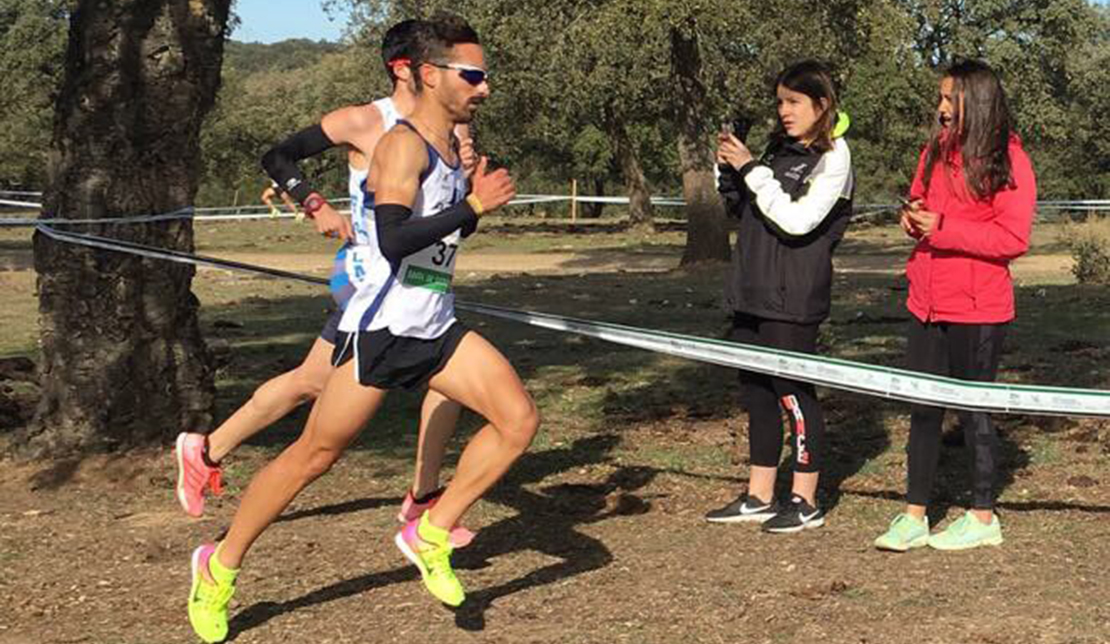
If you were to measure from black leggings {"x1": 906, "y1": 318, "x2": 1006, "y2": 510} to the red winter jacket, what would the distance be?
72 millimetres

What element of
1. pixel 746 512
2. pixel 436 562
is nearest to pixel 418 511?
pixel 436 562

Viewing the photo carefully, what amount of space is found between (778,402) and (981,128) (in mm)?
1468

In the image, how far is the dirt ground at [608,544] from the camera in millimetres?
4805

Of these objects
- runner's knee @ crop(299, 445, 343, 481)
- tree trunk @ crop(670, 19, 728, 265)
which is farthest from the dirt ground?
tree trunk @ crop(670, 19, 728, 265)

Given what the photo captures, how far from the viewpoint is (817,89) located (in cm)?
574

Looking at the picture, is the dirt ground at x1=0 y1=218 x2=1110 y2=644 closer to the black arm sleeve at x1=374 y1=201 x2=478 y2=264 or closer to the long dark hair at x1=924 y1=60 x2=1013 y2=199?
the black arm sleeve at x1=374 y1=201 x2=478 y2=264

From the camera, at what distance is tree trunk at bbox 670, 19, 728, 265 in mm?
21359

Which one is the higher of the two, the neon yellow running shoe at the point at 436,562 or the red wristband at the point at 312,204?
the red wristband at the point at 312,204

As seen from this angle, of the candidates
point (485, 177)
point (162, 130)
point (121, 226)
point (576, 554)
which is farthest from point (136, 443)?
point (485, 177)

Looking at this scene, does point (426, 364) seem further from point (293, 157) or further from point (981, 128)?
point (981, 128)

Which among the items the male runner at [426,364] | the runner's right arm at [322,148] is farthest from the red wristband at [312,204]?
the male runner at [426,364]

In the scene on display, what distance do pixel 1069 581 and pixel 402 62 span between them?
3.09 metres

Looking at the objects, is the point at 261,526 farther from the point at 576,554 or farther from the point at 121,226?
the point at 121,226

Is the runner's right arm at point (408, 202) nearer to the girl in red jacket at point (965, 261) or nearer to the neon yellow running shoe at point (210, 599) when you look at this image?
the neon yellow running shoe at point (210, 599)
